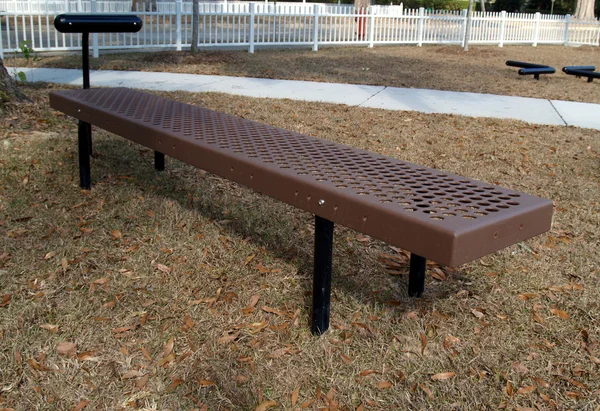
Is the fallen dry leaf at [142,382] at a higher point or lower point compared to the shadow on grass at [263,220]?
lower

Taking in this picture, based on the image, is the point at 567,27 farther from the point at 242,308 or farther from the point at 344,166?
the point at 242,308

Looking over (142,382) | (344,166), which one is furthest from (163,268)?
(344,166)

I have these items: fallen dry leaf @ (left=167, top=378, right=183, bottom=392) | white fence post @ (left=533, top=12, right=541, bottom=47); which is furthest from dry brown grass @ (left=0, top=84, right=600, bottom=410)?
white fence post @ (left=533, top=12, right=541, bottom=47)

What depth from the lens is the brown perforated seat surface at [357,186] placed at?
2.15 meters

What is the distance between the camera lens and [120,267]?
3559 mm

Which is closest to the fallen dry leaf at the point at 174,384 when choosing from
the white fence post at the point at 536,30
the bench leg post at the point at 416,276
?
the bench leg post at the point at 416,276

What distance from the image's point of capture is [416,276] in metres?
3.28

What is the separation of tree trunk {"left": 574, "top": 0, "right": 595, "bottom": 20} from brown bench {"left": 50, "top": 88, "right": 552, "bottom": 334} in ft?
85.1

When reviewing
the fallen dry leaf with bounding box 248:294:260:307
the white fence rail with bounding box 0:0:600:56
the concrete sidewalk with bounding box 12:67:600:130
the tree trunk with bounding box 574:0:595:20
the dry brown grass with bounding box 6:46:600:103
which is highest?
the tree trunk with bounding box 574:0:595:20

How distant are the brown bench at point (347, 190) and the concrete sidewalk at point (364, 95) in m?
4.64

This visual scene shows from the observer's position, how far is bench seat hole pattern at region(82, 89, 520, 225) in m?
2.37

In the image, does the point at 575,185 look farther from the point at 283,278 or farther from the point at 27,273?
the point at 27,273

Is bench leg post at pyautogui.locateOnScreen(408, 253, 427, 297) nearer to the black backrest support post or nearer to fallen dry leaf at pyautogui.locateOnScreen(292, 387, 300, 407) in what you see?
fallen dry leaf at pyautogui.locateOnScreen(292, 387, 300, 407)

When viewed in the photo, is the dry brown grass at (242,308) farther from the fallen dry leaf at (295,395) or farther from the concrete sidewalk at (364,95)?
the concrete sidewalk at (364,95)
